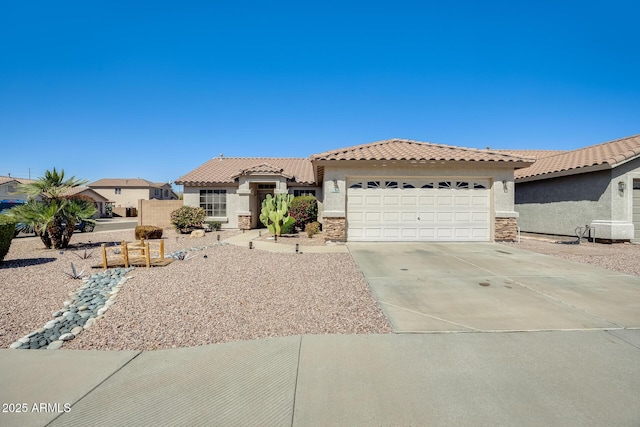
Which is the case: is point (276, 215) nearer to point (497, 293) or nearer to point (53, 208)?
point (53, 208)

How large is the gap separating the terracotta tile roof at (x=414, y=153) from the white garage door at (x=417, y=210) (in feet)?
3.19

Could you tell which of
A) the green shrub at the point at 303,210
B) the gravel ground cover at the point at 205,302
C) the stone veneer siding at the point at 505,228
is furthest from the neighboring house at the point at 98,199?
the stone veneer siding at the point at 505,228

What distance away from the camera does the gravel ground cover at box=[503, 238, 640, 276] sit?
807cm

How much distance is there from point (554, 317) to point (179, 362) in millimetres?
5269

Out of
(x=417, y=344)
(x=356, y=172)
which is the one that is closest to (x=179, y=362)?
(x=417, y=344)

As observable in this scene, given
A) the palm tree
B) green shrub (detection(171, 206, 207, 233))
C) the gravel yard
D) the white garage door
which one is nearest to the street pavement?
the white garage door

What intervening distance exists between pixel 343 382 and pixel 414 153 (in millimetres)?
11192

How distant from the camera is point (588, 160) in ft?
44.5

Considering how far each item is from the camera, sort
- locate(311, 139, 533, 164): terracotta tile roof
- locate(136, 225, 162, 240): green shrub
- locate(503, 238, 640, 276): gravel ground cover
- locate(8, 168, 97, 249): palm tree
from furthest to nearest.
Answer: locate(136, 225, 162, 240): green shrub → locate(311, 139, 533, 164): terracotta tile roof → locate(8, 168, 97, 249): palm tree → locate(503, 238, 640, 276): gravel ground cover

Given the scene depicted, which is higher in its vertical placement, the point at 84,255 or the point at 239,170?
the point at 239,170

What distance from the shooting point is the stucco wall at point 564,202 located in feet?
41.7

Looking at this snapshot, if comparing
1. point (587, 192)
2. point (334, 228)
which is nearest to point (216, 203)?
point (334, 228)

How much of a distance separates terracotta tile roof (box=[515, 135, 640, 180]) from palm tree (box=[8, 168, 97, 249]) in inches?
800

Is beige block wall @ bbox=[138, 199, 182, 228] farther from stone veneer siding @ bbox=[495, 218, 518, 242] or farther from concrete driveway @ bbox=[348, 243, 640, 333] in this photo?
stone veneer siding @ bbox=[495, 218, 518, 242]
